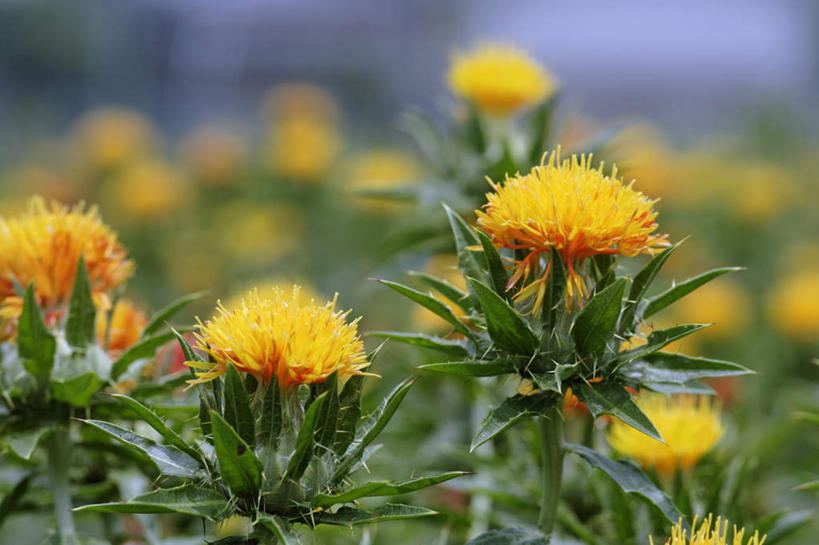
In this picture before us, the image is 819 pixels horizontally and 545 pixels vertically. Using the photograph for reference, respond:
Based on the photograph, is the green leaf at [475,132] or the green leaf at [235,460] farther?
the green leaf at [475,132]

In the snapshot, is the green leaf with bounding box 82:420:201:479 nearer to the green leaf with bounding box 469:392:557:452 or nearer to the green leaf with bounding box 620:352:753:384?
the green leaf with bounding box 469:392:557:452

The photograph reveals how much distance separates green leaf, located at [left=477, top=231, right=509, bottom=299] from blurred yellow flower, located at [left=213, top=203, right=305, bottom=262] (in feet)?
12.7

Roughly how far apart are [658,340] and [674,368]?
54mm

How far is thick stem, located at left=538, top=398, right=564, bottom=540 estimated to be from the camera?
162cm

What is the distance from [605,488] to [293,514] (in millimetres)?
847

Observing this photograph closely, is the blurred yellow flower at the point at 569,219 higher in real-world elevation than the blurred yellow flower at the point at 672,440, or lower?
higher

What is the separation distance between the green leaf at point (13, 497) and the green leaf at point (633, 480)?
3.52ft

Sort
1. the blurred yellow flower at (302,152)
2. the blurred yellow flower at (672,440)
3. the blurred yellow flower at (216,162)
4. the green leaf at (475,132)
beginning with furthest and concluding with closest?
the blurred yellow flower at (216,162) < the blurred yellow flower at (302,152) < the green leaf at (475,132) < the blurred yellow flower at (672,440)

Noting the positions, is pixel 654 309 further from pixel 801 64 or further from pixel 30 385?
pixel 801 64

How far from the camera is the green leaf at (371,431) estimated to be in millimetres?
1393

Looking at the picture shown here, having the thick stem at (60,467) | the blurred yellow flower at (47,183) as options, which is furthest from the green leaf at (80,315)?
the blurred yellow flower at (47,183)

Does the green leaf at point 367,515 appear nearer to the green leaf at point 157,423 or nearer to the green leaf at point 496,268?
the green leaf at point 157,423

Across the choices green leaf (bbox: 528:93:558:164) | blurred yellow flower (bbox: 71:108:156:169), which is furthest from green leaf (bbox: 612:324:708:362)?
blurred yellow flower (bbox: 71:108:156:169)

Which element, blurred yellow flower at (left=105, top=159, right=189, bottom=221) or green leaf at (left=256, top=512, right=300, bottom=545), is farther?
blurred yellow flower at (left=105, top=159, right=189, bottom=221)
